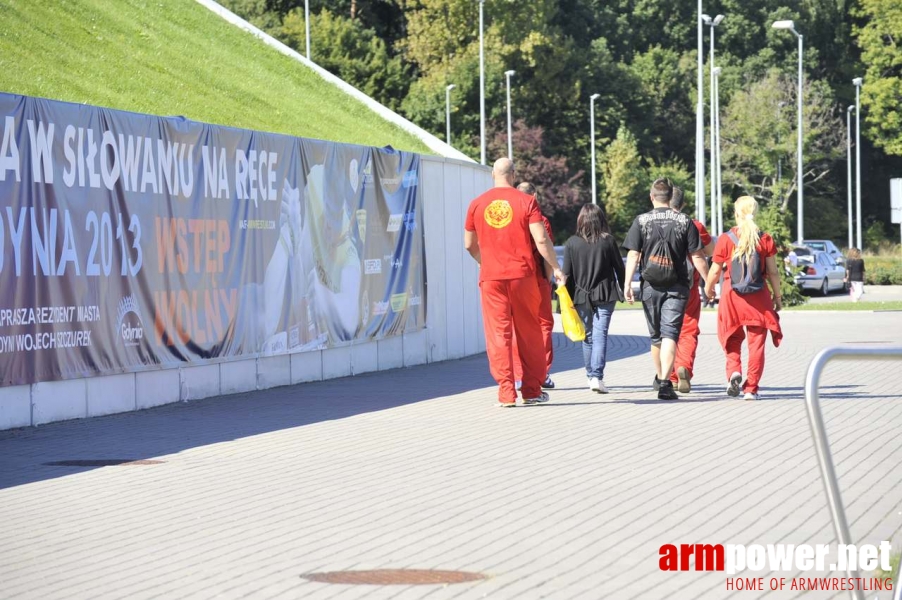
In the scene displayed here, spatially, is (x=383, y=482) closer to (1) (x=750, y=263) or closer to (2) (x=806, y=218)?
(1) (x=750, y=263)

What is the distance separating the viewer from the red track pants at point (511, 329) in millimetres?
12055

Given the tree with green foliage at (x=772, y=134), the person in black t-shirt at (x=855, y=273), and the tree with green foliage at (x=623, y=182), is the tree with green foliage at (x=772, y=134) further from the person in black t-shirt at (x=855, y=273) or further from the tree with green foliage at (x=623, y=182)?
the person in black t-shirt at (x=855, y=273)

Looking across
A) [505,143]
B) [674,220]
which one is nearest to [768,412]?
[674,220]

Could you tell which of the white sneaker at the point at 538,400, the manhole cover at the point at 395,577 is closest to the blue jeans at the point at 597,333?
the white sneaker at the point at 538,400

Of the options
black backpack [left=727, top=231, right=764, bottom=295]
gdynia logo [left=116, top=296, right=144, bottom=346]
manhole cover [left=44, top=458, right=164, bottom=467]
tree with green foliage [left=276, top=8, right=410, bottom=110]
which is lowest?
manhole cover [left=44, top=458, right=164, bottom=467]

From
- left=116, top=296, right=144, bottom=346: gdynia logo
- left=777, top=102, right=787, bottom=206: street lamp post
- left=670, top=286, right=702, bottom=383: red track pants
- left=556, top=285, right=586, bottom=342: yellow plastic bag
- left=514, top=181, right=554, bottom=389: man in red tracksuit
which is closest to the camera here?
left=116, top=296, right=144, bottom=346: gdynia logo

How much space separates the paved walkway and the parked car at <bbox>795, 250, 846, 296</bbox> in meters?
31.9

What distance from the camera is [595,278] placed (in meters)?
13.3

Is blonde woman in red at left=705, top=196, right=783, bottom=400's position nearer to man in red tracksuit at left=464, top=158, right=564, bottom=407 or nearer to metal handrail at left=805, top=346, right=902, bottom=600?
man in red tracksuit at left=464, top=158, right=564, bottom=407

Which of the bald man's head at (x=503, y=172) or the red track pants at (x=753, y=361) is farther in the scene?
the red track pants at (x=753, y=361)

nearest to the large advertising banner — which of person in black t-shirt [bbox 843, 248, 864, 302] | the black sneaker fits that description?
the black sneaker

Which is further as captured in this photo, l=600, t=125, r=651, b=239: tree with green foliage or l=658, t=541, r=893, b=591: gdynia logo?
l=600, t=125, r=651, b=239: tree with green foliage

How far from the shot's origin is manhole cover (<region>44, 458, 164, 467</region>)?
909cm

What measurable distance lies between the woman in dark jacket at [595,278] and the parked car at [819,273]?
31.1 metres
